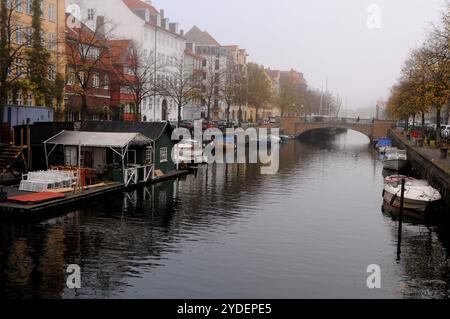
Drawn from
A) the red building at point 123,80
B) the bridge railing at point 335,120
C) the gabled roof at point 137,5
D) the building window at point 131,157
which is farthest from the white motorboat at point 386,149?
the gabled roof at point 137,5

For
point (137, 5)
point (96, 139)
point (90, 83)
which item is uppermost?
point (137, 5)

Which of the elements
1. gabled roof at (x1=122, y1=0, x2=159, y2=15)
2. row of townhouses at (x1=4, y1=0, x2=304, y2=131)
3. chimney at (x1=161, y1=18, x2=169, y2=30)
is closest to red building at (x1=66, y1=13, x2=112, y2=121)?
row of townhouses at (x1=4, y1=0, x2=304, y2=131)

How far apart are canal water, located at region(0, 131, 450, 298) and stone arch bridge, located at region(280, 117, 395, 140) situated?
3109 inches

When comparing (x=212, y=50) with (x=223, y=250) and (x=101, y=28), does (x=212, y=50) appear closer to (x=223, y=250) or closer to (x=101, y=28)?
(x=101, y=28)

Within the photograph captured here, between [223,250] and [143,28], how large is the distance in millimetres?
71553

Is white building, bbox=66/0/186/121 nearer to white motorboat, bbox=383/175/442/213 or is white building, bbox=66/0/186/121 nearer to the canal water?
the canal water

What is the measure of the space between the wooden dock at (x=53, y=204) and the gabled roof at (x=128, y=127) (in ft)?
18.6

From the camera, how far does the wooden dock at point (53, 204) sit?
27.3m

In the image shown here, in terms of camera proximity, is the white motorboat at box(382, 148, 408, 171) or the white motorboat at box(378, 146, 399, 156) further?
the white motorboat at box(378, 146, 399, 156)

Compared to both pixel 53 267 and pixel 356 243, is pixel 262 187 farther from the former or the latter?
pixel 53 267

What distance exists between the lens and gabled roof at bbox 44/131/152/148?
3738 cm

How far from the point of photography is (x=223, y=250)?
23875mm

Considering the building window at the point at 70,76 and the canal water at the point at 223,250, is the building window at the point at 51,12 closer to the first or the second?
the building window at the point at 70,76

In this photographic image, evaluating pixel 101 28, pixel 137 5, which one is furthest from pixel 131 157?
pixel 137 5
